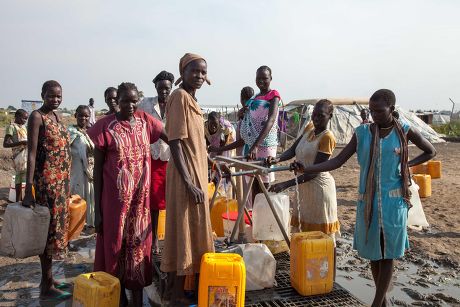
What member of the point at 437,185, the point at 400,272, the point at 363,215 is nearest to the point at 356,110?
the point at 437,185

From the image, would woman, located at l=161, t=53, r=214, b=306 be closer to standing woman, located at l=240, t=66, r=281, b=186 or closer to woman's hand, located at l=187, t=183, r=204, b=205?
woman's hand, located at l=187, t=183, r=204, b=205

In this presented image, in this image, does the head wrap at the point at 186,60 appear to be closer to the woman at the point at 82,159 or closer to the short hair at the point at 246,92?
the woman at the point at 82,159

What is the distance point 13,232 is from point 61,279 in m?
1.04

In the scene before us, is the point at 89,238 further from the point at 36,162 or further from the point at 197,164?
the point at 197,164

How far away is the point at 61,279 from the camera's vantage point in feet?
13.4

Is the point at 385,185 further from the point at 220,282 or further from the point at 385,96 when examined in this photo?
the point at 220,282

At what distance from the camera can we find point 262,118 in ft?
14.8

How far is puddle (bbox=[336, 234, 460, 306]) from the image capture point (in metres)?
3.64

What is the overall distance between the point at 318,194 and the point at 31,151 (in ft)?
8.01

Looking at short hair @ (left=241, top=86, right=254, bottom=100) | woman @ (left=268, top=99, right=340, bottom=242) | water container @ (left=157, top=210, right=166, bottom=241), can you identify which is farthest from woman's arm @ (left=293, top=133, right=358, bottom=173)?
short hair @ (left=241, top=86, right=254, bottom=100)

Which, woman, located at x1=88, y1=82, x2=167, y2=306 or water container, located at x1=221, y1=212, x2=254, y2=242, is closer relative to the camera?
woman, located at x1=88, y1=82, x2=167, y2=306

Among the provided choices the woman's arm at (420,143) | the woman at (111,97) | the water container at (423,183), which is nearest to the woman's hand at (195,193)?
the woman's arm at (420,143)

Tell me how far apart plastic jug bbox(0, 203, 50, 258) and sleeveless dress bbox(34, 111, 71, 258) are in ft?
0.45

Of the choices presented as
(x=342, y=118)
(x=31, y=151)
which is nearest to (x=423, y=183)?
(x=31, y=151)
